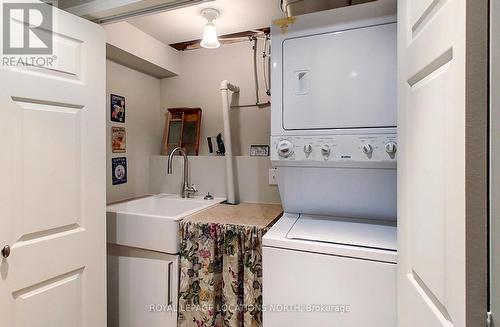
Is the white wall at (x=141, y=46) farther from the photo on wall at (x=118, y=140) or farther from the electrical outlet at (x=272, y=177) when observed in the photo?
the electrical outlet at (x=272, y=177)

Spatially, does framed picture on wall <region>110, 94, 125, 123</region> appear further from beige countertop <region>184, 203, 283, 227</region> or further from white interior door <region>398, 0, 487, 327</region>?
white interior door <region>398, 0, 487, 327</region>

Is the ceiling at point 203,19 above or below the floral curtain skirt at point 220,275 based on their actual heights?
above

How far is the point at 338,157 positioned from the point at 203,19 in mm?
1440

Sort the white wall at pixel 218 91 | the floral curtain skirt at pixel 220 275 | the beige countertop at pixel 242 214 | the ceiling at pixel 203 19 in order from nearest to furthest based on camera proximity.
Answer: the floral curtain skirt at pixel 220 275 < the beige countertop at pixel 242 214 < the ceiling at pixel 203 19 < the white wall at pixel 218 91

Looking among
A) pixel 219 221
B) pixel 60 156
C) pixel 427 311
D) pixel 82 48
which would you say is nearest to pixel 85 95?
pixel 82 48

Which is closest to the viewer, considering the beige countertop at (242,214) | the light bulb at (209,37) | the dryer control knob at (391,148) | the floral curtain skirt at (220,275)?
the dryer control knob at (391,148)

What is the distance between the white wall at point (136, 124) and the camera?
221 cm

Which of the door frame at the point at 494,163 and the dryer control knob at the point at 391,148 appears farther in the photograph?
the dryer control knob at the point at 391,148

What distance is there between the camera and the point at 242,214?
1.83 meters

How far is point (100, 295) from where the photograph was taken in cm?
152

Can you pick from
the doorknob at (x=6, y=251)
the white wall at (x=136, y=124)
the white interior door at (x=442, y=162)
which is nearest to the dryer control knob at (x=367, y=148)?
the white interior door at (x=442, y=162)

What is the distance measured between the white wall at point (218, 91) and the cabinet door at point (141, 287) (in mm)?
1076

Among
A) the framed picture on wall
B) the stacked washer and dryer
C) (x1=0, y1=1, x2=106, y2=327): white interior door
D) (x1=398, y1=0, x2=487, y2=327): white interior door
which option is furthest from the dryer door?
the framed picture on wall

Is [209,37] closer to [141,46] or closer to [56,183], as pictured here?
[141,46]
